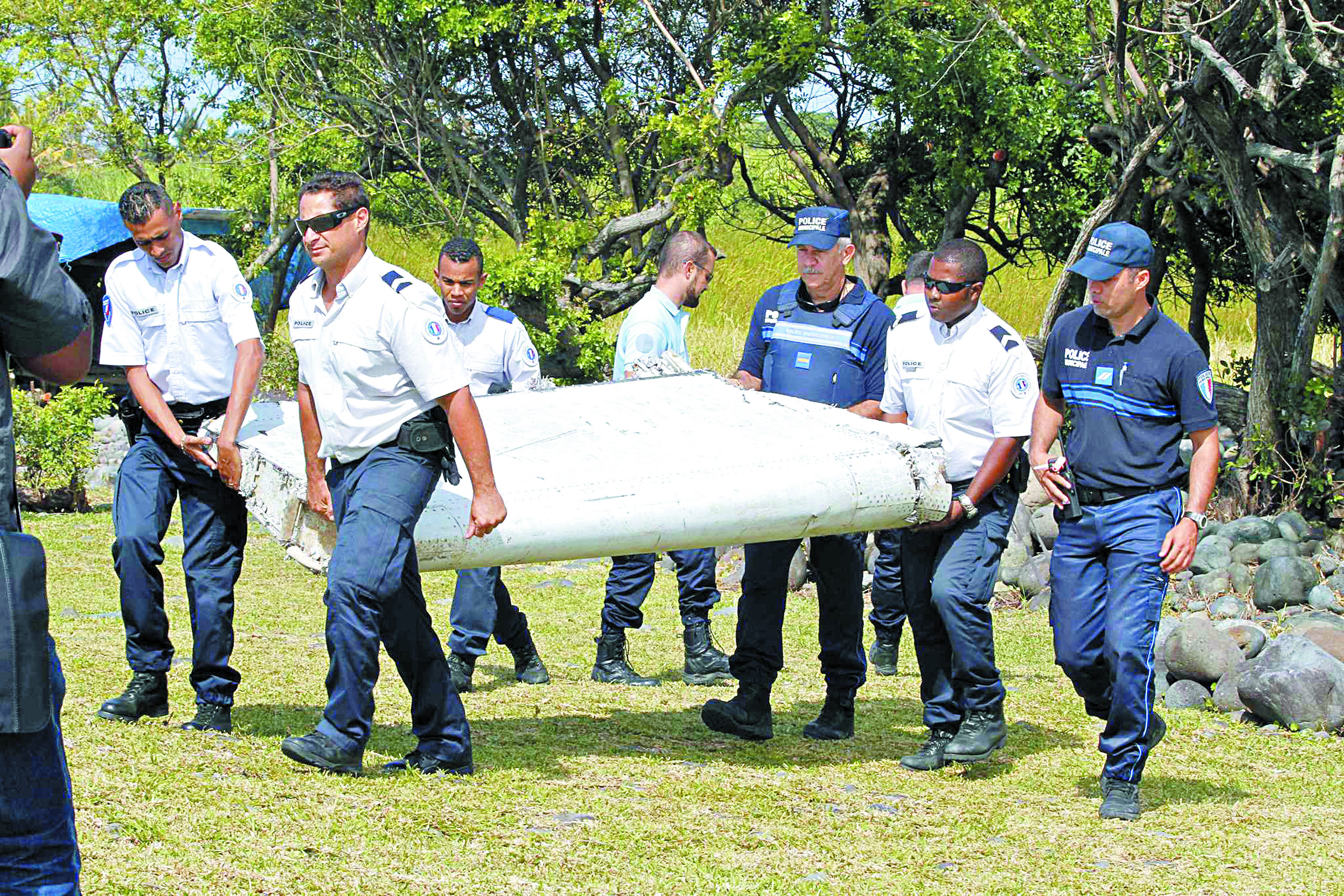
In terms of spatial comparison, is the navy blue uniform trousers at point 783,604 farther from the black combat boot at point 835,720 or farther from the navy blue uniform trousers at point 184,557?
the navy blue uniform trousers at point 184,557

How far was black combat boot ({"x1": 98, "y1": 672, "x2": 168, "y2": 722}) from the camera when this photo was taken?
18.2ft

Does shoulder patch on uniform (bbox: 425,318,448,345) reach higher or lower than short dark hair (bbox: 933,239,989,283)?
lower

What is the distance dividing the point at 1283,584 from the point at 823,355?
4.66 m

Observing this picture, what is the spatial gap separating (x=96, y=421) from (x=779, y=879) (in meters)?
17.4

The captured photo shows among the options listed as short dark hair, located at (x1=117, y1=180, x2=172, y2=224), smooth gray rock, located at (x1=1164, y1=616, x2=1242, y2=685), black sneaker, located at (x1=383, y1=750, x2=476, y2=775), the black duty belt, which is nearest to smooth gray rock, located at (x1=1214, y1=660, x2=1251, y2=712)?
smooth gray rock, located at (x1=1164, y1=616, x2=1242, y2=685)

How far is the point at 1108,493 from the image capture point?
5074 mm

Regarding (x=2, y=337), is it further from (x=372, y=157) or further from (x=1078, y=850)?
(x=372, y=157)

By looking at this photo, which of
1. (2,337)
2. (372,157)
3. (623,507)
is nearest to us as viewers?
(2,337)

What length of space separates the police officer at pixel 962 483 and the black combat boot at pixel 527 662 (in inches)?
81.6

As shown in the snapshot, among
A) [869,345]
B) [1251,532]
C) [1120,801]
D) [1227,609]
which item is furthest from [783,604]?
[1251,532]

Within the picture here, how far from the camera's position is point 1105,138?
43.8 ft

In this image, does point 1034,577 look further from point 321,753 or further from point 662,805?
point 321,753

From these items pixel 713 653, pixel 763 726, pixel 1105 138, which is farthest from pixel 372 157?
pixel 763 726

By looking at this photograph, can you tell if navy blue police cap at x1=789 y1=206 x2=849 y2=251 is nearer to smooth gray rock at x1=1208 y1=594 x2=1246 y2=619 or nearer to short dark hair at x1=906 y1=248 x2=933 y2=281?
short dark hair at x1=906 y1=248 x2=933 y2=281
